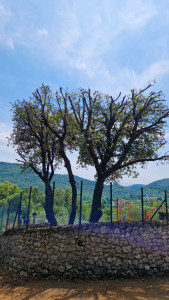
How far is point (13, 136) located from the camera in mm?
18062

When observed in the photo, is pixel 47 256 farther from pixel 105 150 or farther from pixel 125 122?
pixel 125 122

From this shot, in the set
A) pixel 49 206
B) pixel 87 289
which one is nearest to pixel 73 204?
pixel 49 206

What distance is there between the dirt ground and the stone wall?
16.9 inches

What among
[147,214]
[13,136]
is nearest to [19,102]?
[13,136]

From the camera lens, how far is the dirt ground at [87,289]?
802 centimetres

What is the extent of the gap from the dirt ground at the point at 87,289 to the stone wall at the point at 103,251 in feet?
1.41

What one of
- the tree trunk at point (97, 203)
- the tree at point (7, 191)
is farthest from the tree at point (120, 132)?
the tree at point (7, 191)

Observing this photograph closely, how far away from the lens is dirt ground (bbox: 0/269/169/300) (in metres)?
8.02

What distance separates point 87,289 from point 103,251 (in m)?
1.66

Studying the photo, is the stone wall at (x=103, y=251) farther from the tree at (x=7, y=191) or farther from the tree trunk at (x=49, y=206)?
the tree at (x=7, y=191)

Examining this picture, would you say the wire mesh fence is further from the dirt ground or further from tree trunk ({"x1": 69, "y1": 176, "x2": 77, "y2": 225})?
the dirt ground

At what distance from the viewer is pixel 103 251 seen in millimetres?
9906

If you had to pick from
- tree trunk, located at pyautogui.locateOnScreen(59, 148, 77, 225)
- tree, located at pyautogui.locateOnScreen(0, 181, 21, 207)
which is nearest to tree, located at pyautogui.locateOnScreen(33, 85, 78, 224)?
tree trunk, located at pyautogui.locateOnScreen(59, 148, 77, 225)

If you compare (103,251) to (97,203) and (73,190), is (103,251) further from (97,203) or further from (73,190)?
(73,190)
